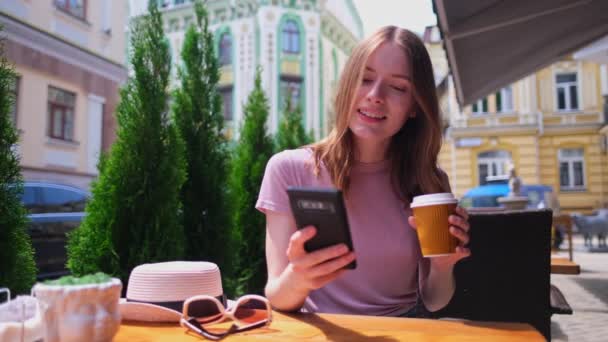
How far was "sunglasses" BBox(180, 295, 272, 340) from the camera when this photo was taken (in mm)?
1069

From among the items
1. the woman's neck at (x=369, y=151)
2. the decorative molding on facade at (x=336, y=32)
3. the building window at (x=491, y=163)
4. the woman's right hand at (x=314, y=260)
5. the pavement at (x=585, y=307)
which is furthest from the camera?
the decorative molding on facade at (x=336, y=32)

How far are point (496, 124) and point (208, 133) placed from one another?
54.7 ft

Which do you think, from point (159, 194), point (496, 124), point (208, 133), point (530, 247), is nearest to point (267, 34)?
point (496, 124)

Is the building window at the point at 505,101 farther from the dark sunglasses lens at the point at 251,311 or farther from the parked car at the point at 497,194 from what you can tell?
the dark sunglasses lens at the point at 251,311

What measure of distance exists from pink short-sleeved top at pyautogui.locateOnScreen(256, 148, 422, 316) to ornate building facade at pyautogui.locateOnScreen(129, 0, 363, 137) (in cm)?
1909

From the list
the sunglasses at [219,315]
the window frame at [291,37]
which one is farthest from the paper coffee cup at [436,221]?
the window frame at [291,37]

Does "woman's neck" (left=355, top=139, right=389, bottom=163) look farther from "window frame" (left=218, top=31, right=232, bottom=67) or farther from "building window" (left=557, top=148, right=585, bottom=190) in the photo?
"window frame" (left=218, top=31, right=232, bottom=67)

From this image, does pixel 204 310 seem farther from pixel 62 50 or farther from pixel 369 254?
pixel 62 50

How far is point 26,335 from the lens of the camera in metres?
0.85

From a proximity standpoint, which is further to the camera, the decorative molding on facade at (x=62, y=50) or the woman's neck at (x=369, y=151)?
the decorative molding on facade at (x=62, y=50)

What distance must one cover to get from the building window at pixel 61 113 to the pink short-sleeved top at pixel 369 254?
9.28 meters

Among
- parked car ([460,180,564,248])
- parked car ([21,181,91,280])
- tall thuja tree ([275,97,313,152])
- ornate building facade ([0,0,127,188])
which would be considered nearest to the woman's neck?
parked car ([21,181,91,280])

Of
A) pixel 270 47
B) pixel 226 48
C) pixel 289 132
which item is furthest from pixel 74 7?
pixel 270 47

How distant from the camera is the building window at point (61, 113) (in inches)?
382
